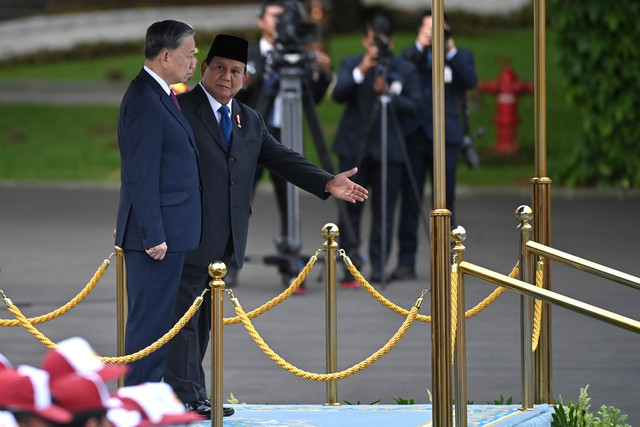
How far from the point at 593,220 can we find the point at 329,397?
28.7ft

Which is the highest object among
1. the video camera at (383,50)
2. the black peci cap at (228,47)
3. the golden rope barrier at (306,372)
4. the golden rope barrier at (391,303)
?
the video camera at (383,50)

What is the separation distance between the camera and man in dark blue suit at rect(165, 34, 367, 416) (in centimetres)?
539

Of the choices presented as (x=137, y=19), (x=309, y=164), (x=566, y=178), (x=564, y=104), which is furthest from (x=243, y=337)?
(x=137, y=19)

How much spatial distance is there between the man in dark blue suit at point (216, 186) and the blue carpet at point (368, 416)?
28cm

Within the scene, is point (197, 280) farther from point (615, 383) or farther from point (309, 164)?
point (615, 383)

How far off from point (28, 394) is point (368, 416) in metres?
3.66

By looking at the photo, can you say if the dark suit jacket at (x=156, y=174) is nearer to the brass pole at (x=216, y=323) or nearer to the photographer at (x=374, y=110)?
the brass pole at (x=216, y=323)

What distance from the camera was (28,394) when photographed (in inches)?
84.6

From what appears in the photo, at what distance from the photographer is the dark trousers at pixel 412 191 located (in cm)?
1009

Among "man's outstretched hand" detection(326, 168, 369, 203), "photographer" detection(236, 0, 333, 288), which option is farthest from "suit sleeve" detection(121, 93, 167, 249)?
"photographer" detection(236, 0, 333, 288)

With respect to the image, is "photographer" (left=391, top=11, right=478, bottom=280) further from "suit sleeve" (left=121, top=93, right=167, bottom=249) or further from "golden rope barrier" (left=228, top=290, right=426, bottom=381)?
"suit sleeve" (left=121, top=93, right=167, bottom=249)

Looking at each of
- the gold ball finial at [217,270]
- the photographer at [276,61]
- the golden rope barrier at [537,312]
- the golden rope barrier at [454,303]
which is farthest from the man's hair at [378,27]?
the gold ball finial at [217,270]

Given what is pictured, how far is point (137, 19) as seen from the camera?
93.1 feet

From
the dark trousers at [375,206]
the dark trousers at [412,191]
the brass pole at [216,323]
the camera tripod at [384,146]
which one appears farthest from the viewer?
the dark trousers at [412,191]
